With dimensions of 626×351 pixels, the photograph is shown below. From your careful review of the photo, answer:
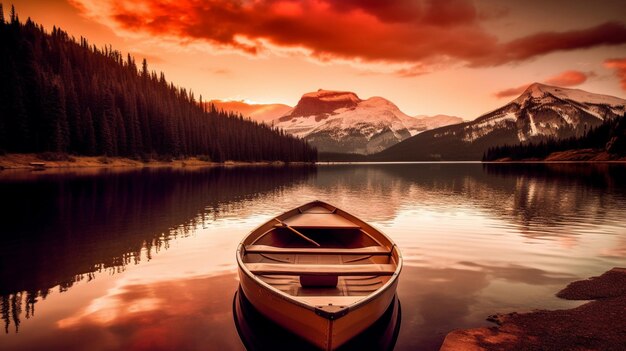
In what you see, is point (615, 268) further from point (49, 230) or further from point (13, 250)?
point (49, 230)

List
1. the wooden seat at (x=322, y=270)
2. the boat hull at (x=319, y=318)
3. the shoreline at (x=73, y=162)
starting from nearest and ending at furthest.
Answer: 1. the boat hull at (x=319, y=318)
2. the wooden seat at (x=322, y=270)
3. the shoreline at (x=73, y=162)

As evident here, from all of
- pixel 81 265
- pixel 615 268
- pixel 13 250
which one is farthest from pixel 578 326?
pixel 13 250

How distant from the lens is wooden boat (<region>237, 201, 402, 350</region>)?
22.4 ft

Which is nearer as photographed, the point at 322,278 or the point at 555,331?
the point at 555,331

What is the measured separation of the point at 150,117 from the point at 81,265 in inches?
5226

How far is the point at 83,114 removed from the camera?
4146 inches

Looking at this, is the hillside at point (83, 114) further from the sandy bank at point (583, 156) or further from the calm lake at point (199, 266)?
the sandy bank at point (583, 156)

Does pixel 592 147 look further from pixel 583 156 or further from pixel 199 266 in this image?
pixel 199 266

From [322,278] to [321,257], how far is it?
3.73 meters

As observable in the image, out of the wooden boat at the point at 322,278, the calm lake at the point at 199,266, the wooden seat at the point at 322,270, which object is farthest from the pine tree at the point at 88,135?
the wooden seat at the point at 322,270

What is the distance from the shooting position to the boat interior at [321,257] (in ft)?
30.6

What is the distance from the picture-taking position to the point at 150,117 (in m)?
135

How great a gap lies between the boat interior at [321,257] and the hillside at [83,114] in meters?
96.4

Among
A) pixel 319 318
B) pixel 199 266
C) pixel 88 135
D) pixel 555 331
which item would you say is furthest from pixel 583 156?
pixel 319 318
